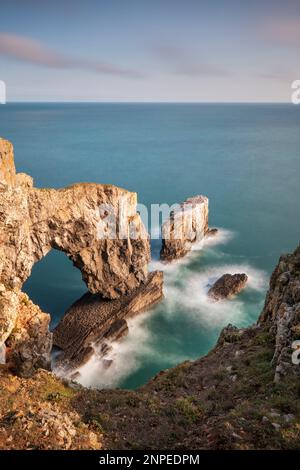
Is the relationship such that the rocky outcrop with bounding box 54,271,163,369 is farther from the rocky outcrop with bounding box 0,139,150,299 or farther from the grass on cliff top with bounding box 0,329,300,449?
the grass on cliff top with bounding box 0,329,300,449

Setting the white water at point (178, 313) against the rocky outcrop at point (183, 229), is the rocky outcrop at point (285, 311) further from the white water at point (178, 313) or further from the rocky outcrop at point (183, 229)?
the rocky outcrop at point (183, 229)

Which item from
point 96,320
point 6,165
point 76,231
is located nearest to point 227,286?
point 96,320

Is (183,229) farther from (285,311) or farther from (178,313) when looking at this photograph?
(285,311)

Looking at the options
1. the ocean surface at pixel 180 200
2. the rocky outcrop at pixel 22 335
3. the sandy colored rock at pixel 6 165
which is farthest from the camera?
the ocean surface at pixel 180 200

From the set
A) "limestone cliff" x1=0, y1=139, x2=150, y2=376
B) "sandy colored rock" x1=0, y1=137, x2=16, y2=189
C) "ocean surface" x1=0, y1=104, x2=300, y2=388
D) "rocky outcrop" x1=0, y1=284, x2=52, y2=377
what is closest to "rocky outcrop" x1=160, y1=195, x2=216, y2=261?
"ocean surface" x1=0, y1=104, x2=300, y2=388

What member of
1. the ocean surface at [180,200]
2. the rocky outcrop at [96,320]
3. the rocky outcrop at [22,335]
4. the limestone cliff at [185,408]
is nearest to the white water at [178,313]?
the ocean surface at [180,200]

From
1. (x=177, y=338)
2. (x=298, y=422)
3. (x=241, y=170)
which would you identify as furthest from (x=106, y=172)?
(x=298, y=422)
